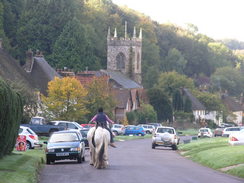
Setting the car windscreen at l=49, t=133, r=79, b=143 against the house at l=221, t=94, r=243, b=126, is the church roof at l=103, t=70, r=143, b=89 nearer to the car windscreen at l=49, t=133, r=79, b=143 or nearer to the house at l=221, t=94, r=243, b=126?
the house at l=221, t=94, r=243, b=126

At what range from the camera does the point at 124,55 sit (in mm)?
145875

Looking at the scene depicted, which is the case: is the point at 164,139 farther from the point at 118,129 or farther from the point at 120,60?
the point at 120,60

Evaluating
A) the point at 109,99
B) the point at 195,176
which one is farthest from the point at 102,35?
the point at 195,176

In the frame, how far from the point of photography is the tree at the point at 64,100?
218 ft

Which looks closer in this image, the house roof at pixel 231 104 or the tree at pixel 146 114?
the tree at pixel 146 114

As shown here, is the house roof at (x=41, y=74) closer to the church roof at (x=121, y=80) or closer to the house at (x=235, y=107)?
the church roof at (x=121, y=80)

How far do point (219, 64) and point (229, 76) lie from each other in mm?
15074

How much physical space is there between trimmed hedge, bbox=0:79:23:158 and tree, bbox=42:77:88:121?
36883 millimetres

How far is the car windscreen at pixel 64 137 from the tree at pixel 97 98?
4555 centimetres

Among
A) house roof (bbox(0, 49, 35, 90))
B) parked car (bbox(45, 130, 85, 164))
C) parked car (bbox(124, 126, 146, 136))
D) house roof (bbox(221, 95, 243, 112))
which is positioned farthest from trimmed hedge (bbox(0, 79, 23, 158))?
house roof (bbox(221, 95, 243, 112))

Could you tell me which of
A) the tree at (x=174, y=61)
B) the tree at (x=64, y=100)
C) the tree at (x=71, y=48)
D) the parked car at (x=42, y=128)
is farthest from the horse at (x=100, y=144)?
the tree at (x=174, y=61)

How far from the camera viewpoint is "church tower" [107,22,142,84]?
143125 millimetres

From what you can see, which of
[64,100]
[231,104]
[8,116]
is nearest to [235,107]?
[231,104]

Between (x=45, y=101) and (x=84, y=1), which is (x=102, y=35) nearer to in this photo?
(x=84, y=1)
